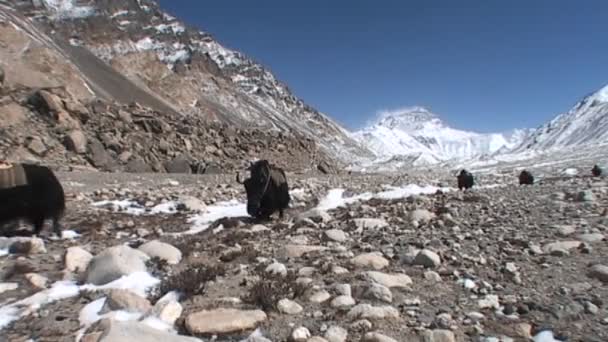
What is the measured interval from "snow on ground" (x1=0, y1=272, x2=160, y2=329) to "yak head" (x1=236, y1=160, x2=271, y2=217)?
516 centimetres

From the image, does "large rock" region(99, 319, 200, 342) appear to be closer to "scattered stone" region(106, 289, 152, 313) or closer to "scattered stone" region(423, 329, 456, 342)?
"scattered stone" region(106, 289, 152, 313)

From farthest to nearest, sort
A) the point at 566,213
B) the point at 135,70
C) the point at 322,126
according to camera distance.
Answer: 1. the point at 322,126
2. the point at 135,70
3. the point at 566,213

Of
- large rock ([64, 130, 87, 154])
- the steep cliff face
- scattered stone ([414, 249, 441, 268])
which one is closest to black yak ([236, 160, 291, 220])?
scattered stone ([414, 249, 441, 268])


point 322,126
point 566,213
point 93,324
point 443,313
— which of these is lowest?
point 93,324

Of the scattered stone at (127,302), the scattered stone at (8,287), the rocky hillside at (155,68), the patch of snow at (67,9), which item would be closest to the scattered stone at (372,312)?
the scattered stone at (127,302)

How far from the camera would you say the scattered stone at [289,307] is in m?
4.25

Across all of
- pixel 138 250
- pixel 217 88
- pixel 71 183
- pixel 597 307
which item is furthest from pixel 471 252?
pixel 217 88

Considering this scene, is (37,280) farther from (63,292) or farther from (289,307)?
(289,307)

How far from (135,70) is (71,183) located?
96.0 metres

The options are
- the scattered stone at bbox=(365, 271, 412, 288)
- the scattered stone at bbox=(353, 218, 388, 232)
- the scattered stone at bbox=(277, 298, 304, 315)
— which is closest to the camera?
the scattered stone at bbox=(277, 298, 304, 315)

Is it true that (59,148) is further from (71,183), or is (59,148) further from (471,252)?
(471,252)

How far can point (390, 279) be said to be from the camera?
4883 mm

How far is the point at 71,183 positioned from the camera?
637 inches

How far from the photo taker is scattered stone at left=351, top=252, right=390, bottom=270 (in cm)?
543
